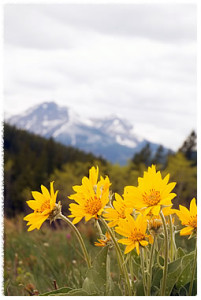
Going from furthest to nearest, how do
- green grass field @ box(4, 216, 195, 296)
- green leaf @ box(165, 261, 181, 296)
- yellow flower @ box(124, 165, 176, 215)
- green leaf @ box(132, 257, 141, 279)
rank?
green grass field @ box(4, 216, 195, 296) < green leaf @ box(132, 257, 141, 279) < green leaf @ box(165, 261, 181, 296) < yellow flower @ box(124, 165, 176, 215)

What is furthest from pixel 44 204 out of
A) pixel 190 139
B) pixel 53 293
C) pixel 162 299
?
pixel 190 139

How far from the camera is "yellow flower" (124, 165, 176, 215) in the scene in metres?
1.16

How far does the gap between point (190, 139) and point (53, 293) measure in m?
31.4

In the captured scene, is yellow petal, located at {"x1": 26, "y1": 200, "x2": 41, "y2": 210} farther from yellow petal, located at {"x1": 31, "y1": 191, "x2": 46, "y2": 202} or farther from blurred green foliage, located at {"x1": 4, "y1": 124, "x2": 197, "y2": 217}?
blurred green foliage, located at {"x1": 4, "y1": 124, "x2": 197, "y2": 217}

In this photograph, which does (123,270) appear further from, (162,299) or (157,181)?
(157,181)

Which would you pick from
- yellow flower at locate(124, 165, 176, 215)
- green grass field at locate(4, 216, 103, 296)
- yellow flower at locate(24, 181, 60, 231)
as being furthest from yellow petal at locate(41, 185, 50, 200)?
green grass field at locate(4, 216, 103, 296)

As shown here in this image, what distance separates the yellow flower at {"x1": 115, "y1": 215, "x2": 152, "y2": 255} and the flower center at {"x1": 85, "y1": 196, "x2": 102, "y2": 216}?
0.08 metres

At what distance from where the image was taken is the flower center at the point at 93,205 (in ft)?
3.88

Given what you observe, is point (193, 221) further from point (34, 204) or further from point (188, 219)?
point (34, 204)

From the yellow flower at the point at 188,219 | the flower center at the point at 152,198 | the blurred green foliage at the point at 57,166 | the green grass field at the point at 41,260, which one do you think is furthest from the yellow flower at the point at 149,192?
the blurred green foliage at the point at 57,166

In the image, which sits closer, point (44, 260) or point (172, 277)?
point (172, 277)

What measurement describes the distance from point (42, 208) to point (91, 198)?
0.19 metres

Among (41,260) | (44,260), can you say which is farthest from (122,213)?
(41,260)

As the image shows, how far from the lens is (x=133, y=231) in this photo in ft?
3.87
